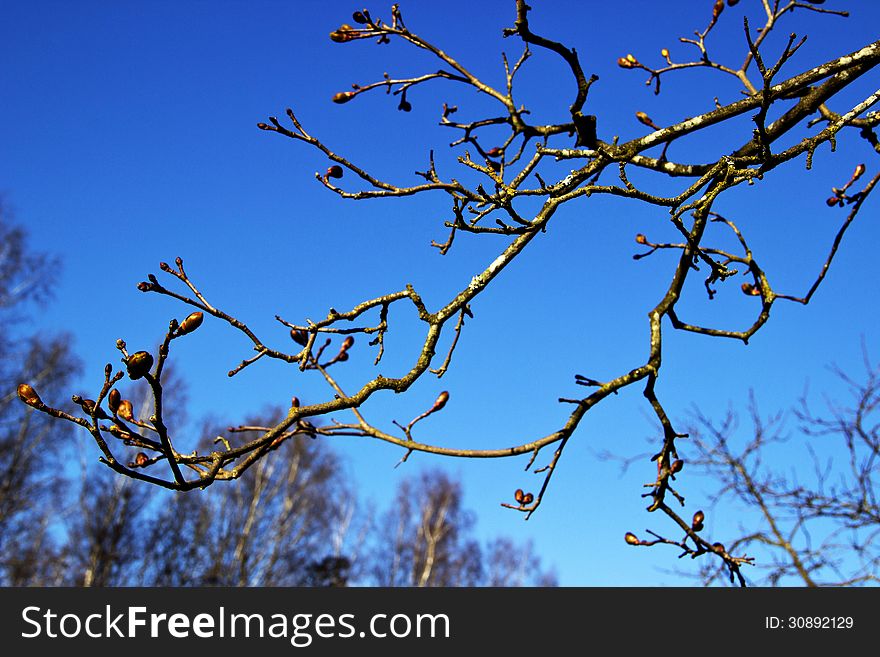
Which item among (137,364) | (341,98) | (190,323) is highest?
(341,98)

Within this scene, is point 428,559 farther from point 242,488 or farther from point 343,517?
point 242,488

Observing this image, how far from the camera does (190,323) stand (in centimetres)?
145

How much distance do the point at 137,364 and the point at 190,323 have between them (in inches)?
6.3

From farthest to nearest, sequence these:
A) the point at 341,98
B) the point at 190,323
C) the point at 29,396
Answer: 1. the point at 341,98
2. the point at 29,396
3. the point at 190,323

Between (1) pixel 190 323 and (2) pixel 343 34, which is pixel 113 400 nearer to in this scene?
(1) pixel 190 323

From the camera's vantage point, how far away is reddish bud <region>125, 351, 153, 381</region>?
1.32 m

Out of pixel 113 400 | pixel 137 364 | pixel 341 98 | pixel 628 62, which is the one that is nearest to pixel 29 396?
pixel 113 400

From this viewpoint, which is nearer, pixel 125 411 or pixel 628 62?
pixel 125 411

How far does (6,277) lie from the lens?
11.8 metres

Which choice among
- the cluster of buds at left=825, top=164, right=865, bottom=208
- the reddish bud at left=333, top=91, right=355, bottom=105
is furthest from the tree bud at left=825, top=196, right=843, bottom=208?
the reddish bud at left=333, top=91, right=355, bottom=105

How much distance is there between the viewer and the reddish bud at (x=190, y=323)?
1.44 m

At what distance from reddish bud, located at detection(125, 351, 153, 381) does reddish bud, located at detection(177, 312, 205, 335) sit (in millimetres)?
125

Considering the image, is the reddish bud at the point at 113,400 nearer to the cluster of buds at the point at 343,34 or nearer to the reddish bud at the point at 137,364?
the reddish bud at the point at 137,364

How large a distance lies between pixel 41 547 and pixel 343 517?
698 centimetres
